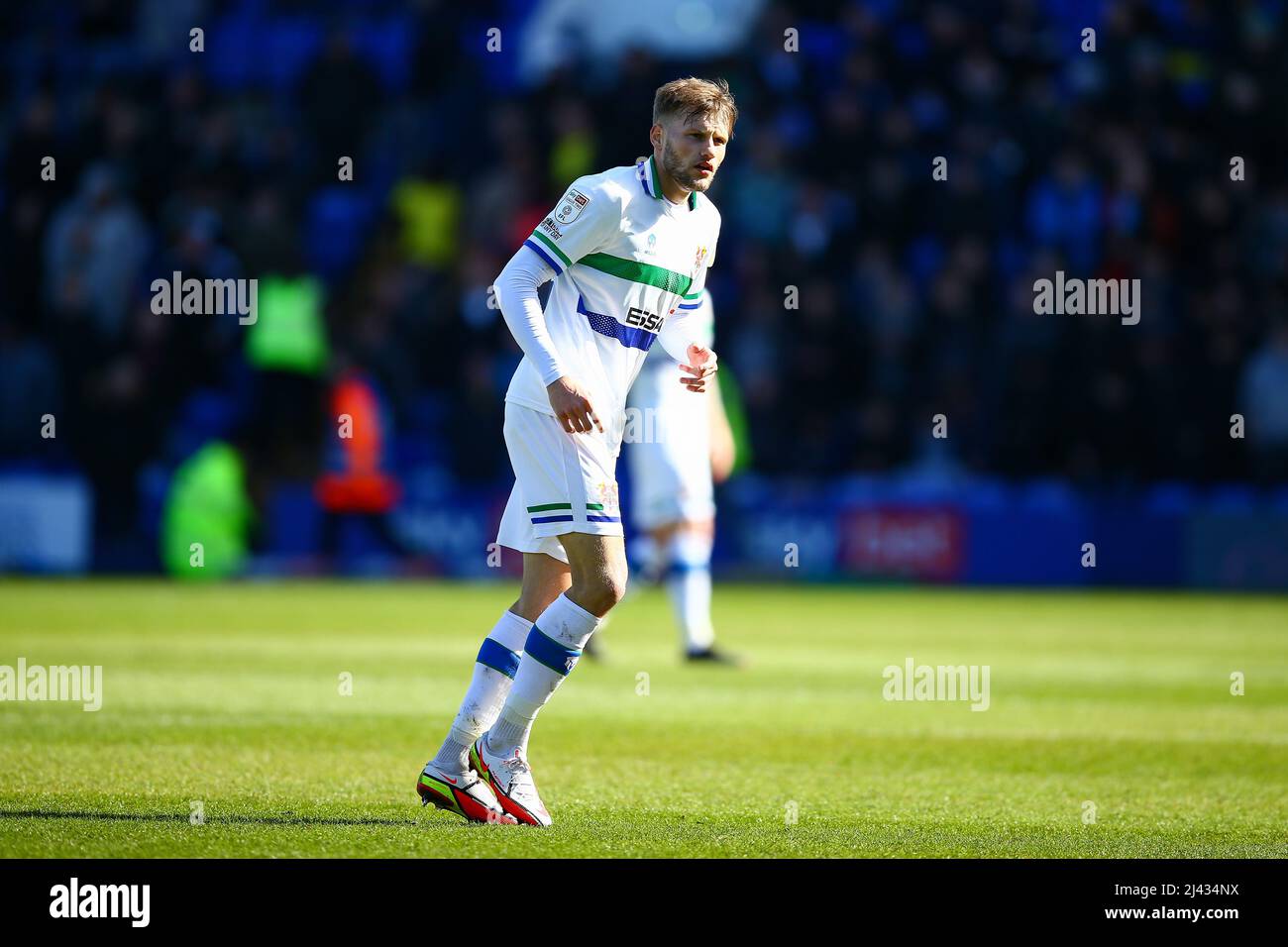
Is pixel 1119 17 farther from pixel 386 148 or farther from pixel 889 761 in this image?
pixel 889 761

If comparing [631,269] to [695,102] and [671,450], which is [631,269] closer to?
[695,102]

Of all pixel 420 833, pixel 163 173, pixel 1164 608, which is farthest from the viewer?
pixel 163 173

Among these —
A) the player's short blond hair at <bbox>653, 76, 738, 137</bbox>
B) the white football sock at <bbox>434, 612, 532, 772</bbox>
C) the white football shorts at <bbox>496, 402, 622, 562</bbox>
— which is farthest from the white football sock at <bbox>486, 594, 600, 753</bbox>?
the player's short blond hair at <bbox>653, 76, 738, 137</bbox>

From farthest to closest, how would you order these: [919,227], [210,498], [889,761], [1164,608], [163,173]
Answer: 1. [163,173]
2. [919,227]
3. [210,498]
4. [1164,608]
5. [889,761]

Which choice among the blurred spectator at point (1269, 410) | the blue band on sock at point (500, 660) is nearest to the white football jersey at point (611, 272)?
the blue band on sock at point (500, 660)

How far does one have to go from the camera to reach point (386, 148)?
78.4 feet

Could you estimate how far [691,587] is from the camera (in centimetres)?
1238

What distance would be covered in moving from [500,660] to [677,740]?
7.40 feet

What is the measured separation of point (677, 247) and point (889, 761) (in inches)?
107

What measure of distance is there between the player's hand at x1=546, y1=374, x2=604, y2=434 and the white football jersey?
7.9 inches

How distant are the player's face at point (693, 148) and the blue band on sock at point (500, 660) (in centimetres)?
172

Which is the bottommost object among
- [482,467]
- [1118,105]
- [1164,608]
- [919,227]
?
[1164,608]

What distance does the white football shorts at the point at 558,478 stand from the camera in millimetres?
6449
